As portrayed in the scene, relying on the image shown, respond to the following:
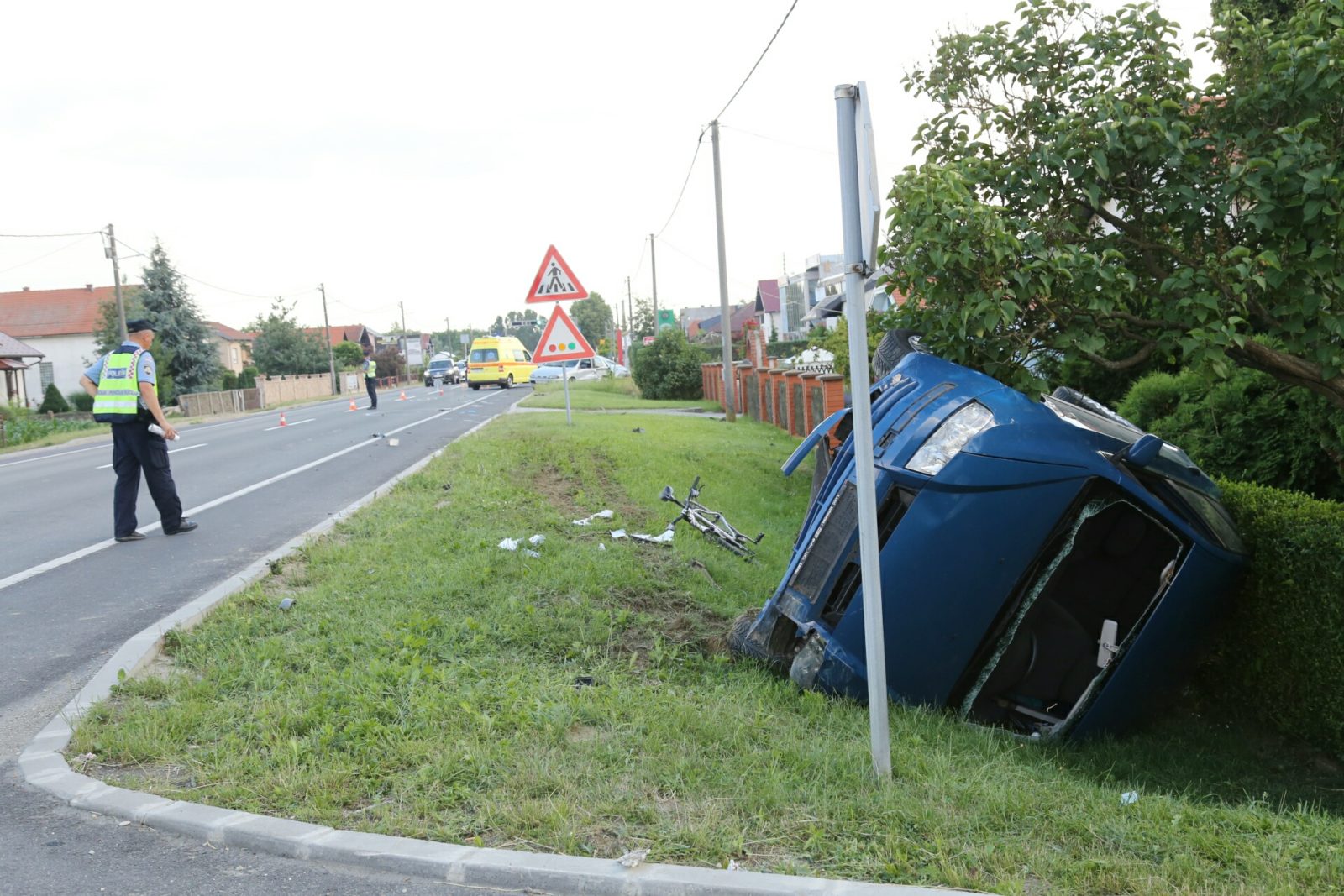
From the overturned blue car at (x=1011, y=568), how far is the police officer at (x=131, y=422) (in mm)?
5697

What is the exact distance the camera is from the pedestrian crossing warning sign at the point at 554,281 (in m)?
13.5

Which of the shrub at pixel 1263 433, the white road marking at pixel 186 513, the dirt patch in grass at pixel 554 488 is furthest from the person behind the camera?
the dirt patch in grass at pixel 554 488

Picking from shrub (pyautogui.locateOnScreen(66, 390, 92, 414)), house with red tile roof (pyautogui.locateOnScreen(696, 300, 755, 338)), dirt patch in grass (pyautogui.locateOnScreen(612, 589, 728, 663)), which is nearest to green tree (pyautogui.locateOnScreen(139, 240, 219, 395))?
shrub (pyautogui.locateOnScreen(66, 390, 92, 414))

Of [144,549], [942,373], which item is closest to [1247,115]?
[942,373]

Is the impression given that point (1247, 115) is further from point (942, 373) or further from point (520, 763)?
point (520, 763)

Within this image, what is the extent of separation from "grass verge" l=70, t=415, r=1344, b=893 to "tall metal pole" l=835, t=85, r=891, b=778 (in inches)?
9.5

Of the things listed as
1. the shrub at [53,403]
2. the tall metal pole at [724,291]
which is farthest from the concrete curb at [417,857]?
the shrub at [53,403]

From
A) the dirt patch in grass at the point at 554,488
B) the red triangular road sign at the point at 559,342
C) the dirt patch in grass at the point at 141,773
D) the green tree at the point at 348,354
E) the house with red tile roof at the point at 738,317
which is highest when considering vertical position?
the house with red tile roof at the point at 738,317

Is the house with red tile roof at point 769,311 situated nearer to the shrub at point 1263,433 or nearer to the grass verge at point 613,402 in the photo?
the grass verge at point 613,402

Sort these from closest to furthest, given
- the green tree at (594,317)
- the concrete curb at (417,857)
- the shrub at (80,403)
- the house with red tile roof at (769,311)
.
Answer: the concrete curb at (417,857) < the shrub at (80,403) < the house with red tile roof at (769,311) < the green tree at (594,317)

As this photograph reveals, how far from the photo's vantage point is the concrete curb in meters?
3.23

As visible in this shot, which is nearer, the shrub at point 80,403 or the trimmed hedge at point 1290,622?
the trimmed hedge at point 1290,622

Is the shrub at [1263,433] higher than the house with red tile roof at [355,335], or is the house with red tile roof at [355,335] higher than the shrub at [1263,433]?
the house with red tile roof at [355,335]

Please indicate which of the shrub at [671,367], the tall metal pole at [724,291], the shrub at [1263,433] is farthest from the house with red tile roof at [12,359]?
the shrub at [1263,433]
